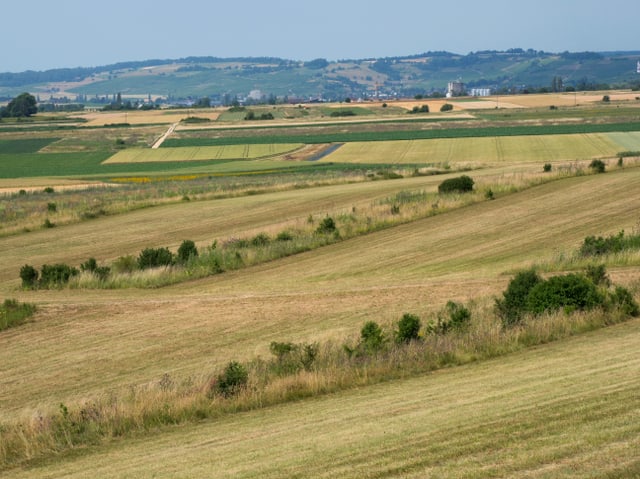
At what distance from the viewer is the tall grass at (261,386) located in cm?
1442

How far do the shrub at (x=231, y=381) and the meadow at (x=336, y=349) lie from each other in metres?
0.31

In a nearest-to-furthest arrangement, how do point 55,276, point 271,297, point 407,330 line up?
point 407,330 < point 271,297 < point 55,276

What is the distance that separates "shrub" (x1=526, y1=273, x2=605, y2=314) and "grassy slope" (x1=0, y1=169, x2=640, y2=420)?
3355 millimetres

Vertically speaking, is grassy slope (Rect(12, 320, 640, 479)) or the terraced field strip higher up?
grassy slope (Rect(12, 320, 640, 479))

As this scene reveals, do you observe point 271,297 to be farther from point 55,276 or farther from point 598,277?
point 55,276

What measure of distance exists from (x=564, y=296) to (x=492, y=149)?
77835 mm

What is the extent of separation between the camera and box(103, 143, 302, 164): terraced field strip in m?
110

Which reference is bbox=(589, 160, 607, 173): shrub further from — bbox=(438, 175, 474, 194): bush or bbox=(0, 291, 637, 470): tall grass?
bbox=(0, 291, 637, 470): tall grass

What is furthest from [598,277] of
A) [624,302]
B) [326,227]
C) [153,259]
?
[326,227]

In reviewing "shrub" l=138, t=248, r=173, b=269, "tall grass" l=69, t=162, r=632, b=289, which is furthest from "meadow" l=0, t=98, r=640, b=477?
"shrub" l=138, t=248, r=173, b=269

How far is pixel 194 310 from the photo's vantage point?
2611 centimetres

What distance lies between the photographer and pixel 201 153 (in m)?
116

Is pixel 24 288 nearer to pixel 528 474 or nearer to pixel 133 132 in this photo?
pixel 528 474

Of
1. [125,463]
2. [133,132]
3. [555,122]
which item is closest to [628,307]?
[125,463]
